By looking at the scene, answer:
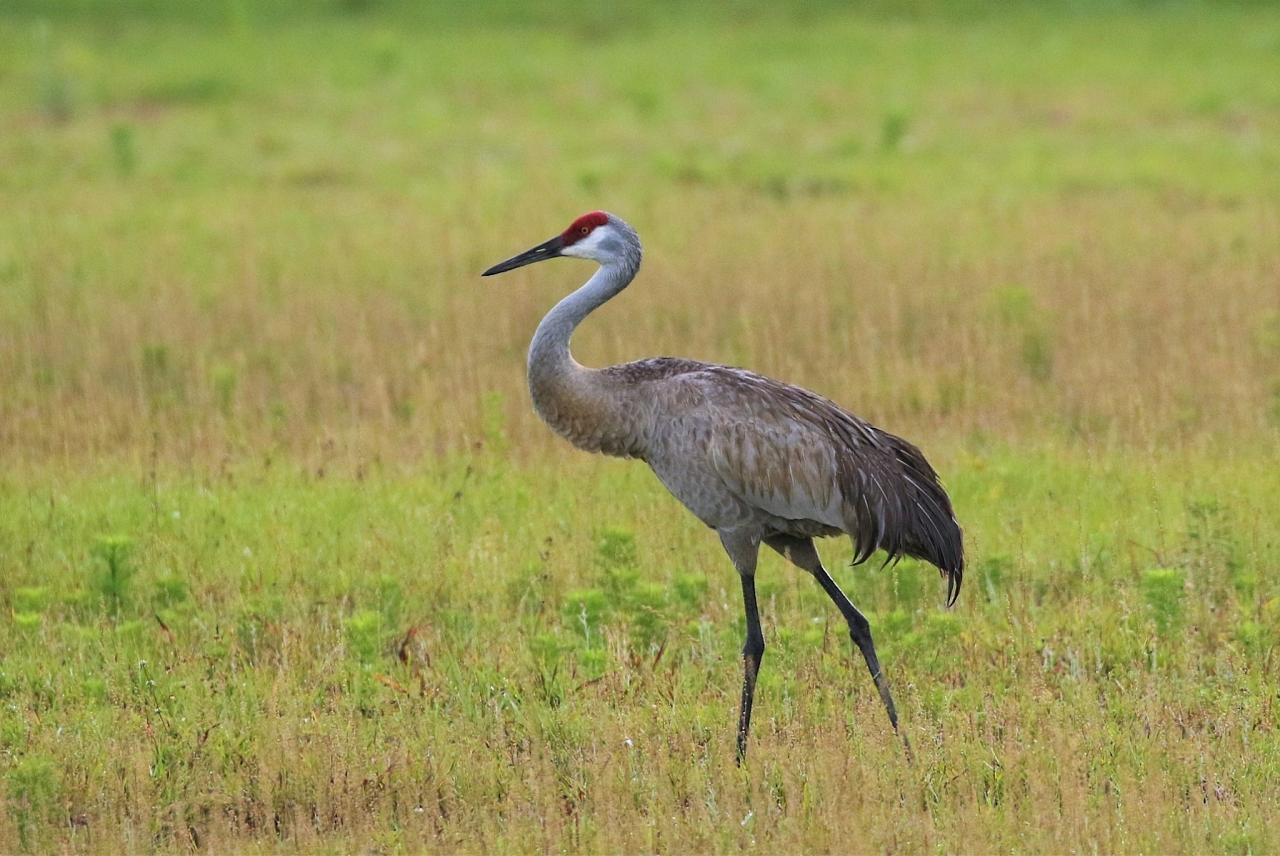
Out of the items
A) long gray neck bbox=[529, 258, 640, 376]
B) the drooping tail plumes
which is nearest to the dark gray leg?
the drooping tail plumes

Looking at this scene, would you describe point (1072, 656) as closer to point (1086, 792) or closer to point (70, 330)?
point (1086, 792)

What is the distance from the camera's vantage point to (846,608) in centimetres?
597

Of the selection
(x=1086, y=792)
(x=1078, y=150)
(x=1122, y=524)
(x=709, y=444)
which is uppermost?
(x=1078, y=150)

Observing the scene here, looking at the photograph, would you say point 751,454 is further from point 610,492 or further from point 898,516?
point 610,492

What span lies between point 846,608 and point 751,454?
23.1 inches

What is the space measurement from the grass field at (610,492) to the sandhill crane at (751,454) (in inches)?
15.2

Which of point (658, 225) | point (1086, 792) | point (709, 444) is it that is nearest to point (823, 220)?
point (658, 225)

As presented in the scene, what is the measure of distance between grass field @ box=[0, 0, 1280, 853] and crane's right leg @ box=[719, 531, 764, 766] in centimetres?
11

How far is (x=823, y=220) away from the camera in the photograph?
1288 cm

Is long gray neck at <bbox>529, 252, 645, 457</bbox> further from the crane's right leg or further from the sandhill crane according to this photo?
the crane's right leg

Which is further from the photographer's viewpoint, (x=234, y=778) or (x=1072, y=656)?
(x=1072, y=656)

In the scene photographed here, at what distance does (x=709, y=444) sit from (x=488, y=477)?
2.32 m

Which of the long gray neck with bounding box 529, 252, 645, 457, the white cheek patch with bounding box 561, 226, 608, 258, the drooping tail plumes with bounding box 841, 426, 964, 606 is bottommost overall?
the drooping tail plumes with bounding box 841, 426, 964, 606

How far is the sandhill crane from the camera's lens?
5.94 meters
